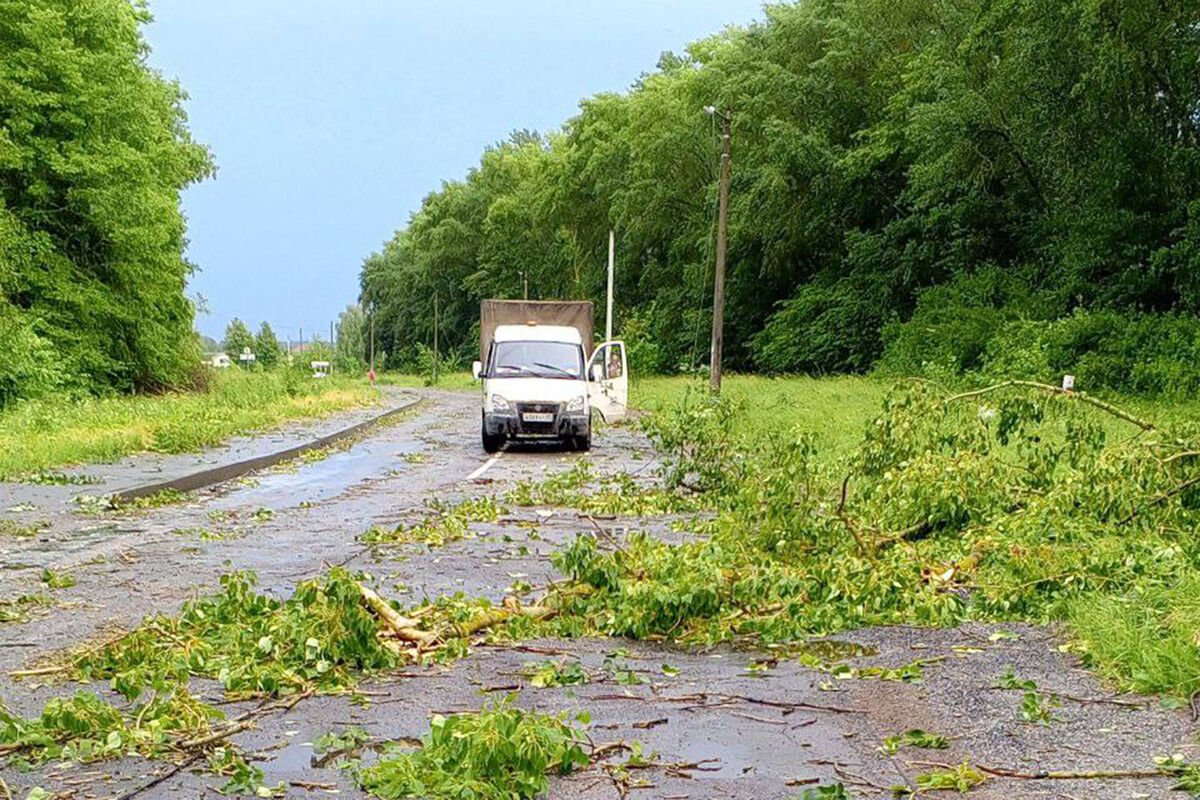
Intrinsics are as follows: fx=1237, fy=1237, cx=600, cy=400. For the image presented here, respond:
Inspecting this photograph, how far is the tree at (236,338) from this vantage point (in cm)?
12528

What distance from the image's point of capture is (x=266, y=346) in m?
115

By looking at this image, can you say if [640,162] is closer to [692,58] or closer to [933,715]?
[692,58]

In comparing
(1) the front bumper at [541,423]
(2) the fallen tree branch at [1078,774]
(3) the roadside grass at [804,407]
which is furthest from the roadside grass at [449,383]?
(2) the fallen tree branch at [1078,774]

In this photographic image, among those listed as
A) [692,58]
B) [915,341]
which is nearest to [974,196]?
[915,341]

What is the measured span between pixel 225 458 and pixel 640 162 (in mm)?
52896

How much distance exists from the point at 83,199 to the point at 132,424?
661 inches

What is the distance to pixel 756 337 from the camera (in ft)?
202

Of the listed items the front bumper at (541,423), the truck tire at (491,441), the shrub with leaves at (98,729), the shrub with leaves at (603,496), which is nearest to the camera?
the shrub with leaves at (98,729)

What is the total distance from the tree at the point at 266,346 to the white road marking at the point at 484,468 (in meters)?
88.9

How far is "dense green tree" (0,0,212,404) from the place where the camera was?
113 ft

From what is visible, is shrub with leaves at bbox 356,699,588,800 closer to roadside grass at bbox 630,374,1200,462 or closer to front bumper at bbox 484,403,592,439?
roadside grass at bbox 630,374,1200,462

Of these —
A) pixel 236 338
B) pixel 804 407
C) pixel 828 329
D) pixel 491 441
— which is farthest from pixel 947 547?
pixel 236 338

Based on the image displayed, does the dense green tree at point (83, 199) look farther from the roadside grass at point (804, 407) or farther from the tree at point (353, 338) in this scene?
the tree at point (353, 338)

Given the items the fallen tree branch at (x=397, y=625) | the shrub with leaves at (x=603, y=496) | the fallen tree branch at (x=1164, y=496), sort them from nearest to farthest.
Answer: the fallen tree branch at (x=397, y=625) → the fallen tree branch at (x=1164, y=496) → the shrub with leaves at (x=603, y=496)
